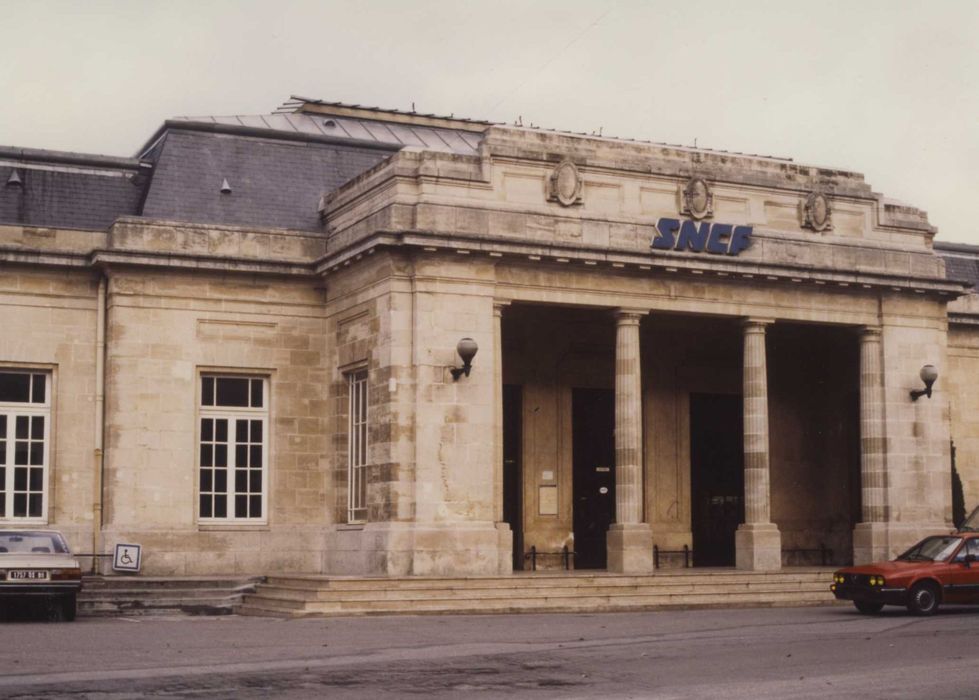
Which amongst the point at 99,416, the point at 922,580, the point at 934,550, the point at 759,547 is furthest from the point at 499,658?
the point at 99,416

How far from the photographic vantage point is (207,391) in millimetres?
30375

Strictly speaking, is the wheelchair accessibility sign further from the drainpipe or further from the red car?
the red car

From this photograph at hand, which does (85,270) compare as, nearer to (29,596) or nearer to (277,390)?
(277,390)

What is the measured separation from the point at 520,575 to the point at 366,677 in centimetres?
1240

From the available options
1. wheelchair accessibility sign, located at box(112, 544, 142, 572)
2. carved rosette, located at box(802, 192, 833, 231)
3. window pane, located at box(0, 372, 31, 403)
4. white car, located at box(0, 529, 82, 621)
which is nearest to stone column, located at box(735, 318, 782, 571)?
carved rosette, located at box(802, 192, 833, 231)

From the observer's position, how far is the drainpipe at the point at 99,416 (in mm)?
29469

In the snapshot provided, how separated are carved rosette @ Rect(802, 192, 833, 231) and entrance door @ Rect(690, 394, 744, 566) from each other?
5295 mm

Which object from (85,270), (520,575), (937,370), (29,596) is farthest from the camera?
(937,370)

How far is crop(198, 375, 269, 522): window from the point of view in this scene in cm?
3020

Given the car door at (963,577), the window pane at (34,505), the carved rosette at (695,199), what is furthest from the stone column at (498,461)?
the window pane at (34,505)

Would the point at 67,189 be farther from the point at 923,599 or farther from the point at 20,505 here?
the point at 923,599

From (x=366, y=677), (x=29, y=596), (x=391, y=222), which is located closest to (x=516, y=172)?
(x=391, y=222)

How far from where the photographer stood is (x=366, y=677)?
15242mm

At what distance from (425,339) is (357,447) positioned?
3.33 metres
